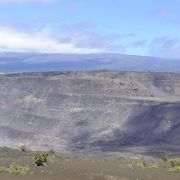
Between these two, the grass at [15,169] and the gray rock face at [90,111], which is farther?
the gray rock face at [90,111]

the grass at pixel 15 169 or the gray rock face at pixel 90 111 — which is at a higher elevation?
the grass at pixel 15 169

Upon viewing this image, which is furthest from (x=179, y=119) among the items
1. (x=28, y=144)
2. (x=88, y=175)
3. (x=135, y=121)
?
(x=88, y=175)

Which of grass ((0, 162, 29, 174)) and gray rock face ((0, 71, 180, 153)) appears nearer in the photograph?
grass ((0, 162, 29, 174))

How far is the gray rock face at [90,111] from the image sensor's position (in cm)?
8394

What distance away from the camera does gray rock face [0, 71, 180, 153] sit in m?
83.9

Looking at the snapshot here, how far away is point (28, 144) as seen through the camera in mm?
81000

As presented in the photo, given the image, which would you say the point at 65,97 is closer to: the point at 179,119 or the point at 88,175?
the point at 179,119

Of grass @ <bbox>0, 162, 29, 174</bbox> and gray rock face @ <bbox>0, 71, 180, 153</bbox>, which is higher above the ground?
grass @ <bbox>0, 162, 29, 174</bbox>

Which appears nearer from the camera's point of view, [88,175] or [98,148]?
[88,175]

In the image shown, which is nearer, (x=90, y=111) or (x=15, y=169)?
(x=15, y=169)

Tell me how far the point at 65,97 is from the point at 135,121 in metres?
17.6

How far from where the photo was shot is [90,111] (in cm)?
9875

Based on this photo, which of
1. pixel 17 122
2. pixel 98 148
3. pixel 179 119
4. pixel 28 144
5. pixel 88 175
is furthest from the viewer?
pixel 17 122

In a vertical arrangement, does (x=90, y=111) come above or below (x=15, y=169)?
below
